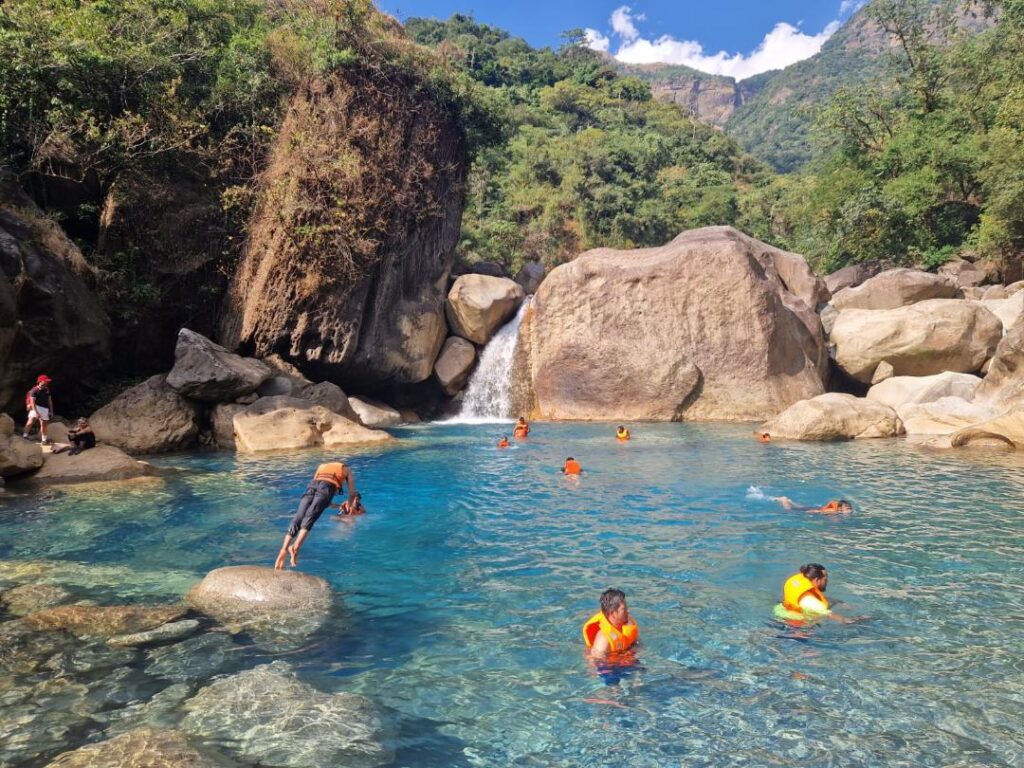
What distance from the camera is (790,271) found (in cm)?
2698

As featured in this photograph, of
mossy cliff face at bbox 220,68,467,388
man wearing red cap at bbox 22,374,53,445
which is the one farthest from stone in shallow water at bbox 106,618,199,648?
mossy cliff face at bbox 220,68,467,388

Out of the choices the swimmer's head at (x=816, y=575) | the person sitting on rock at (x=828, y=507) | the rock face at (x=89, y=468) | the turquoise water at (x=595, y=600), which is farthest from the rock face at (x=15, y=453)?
the person sitting on rock at (x=828, y=507)

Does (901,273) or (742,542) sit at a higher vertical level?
(901,273)

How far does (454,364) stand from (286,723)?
68.9 feet

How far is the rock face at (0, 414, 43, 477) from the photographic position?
12.5 metres

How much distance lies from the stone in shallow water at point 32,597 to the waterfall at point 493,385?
18.0m

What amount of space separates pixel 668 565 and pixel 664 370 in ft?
50.4

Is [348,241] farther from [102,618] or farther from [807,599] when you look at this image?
[807,599]

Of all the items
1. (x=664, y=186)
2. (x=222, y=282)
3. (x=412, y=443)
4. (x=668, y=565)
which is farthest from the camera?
(x=664, y=186)

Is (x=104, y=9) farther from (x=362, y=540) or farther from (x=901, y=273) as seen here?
(x=901, y=273)

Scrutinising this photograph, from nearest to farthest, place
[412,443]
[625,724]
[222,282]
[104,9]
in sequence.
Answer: [625,724], [412,443], [104,9], [222,282]

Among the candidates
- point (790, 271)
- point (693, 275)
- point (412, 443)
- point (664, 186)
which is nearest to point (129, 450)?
point (412, 443)

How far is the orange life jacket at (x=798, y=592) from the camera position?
22.5 ft

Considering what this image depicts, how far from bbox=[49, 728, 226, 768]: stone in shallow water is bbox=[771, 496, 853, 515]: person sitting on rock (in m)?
9.35
